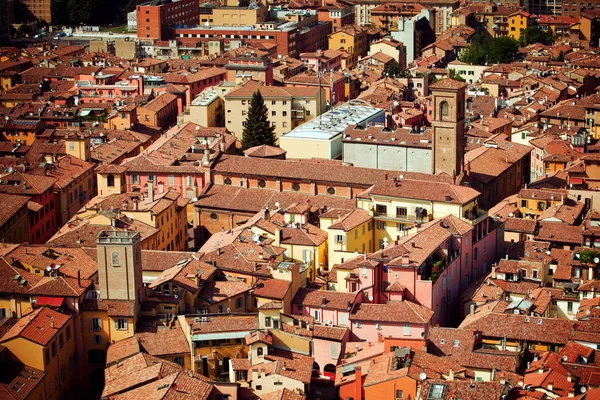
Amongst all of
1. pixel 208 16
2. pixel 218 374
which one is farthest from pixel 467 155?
pixel 208 16

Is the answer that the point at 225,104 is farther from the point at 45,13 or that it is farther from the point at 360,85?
the point at 45,13

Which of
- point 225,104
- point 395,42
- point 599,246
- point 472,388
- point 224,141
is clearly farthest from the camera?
point 395,42

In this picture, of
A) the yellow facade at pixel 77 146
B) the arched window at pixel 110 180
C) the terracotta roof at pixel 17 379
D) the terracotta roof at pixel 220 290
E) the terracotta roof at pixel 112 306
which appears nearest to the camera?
the terracotta roof at pixel 17 379

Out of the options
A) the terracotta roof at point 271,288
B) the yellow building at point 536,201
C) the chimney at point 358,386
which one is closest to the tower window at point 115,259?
the terracotta roof at point 271,288

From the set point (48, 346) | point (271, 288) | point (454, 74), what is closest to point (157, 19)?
point (454, 74)

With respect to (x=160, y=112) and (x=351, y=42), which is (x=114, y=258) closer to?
(x=160, y=112)

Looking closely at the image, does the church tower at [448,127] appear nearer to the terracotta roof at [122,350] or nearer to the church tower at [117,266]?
the church tower at [117,266]
